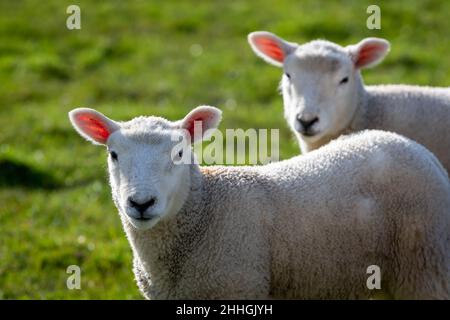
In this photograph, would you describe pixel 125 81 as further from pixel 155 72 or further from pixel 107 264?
pixel 107 264

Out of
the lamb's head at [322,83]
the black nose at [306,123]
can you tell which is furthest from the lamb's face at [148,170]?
the lamb's head at [322,83]

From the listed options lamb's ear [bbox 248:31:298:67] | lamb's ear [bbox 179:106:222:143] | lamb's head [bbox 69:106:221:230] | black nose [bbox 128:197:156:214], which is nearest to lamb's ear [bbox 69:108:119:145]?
lamb's head [bbox 69:106:221:230]

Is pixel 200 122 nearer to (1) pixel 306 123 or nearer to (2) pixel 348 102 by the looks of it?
(1) pixel 306 123

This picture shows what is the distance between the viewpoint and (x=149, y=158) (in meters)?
4.98

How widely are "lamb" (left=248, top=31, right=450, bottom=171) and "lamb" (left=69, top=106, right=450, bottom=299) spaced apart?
4.36ft

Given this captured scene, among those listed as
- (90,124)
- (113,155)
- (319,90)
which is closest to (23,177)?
(319,90)

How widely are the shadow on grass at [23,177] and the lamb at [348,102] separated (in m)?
3.56

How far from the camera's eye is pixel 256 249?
516 cm

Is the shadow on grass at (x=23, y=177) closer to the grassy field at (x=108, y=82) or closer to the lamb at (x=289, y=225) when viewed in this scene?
the grassy field at (x=108, y=82)

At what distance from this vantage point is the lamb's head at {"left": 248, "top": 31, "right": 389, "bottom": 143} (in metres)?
6.70

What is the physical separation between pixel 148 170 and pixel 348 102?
105 inches

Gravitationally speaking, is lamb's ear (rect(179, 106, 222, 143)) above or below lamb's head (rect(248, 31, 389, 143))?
below

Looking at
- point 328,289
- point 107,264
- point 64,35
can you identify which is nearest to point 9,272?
point 107,264

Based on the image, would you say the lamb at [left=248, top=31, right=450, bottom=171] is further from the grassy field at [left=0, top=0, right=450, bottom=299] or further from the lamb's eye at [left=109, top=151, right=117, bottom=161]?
the grassy field at [left=0, top=0, right=450, bottom=299]
